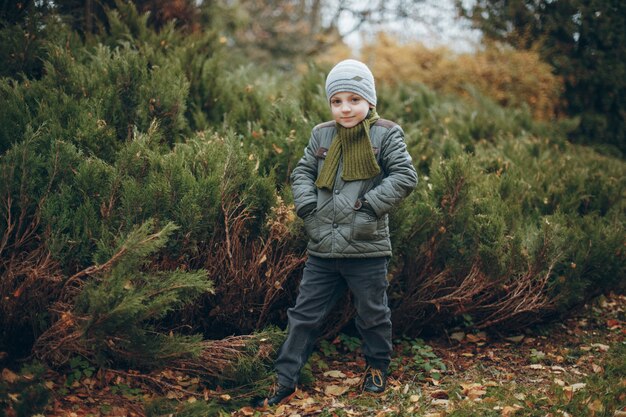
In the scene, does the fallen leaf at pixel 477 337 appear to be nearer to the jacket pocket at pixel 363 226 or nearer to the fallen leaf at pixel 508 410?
the fallen leaf at pixel 508 410

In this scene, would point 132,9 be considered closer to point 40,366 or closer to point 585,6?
point 40,366

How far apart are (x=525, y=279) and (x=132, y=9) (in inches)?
169

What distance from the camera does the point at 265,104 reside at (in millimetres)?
5887

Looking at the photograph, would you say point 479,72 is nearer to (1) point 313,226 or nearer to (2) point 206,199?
(1) point 313,226

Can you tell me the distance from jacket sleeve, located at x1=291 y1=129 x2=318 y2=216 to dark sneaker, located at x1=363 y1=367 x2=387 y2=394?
108 centimetres

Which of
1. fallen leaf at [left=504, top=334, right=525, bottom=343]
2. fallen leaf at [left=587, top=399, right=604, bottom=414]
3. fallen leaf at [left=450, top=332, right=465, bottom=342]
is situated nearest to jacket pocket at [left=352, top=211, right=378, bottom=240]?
fallen leaf at [left=587, top=399, right=604, bottom=414]

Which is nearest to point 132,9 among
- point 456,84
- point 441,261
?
point 441,261

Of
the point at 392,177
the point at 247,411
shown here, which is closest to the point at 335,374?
the point at 247,411

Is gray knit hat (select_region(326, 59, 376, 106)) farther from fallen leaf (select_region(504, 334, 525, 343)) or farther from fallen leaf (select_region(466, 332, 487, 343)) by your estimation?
fallen leaf (select_region(504, 334, 525, 343))

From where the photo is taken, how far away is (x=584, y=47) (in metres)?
9.27

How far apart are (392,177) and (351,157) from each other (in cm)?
Answer: 26

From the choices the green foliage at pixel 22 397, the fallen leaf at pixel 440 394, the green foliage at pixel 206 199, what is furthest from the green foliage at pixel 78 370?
the fallen leaf at pixel 440 394

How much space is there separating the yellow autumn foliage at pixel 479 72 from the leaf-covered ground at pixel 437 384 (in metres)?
5.41

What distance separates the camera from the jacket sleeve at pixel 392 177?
346cm
